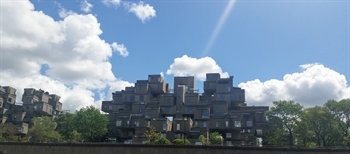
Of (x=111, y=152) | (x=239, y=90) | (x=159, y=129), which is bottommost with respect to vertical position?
(x=111, y=152)

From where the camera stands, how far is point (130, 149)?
38.1 meters

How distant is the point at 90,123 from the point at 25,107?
25.9m

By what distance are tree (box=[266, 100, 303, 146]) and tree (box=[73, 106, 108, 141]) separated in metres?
31.2

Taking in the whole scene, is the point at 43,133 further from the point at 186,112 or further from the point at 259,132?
the point at 259,132

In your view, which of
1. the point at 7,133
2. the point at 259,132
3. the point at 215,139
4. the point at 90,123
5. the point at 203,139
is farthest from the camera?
the point at 259,132

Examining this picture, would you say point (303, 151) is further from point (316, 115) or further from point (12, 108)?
point (12, 108)

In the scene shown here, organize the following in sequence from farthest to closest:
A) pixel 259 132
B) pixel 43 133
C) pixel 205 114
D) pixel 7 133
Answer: pixel 259 132, pixel 205 114, pixel 7 133, pixel 43 133

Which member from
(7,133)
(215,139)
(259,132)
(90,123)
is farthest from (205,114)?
(7,133)

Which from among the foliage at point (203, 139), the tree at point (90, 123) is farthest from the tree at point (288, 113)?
the tree at point (90, 123)

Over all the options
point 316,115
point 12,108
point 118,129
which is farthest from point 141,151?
point 12,108

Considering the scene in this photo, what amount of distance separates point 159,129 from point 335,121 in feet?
96.2

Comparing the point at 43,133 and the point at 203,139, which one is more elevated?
the point at 43,133

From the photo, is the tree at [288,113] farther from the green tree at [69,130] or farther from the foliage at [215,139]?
the green tree at [69,130]

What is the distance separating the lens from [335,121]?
4856 centimetres
